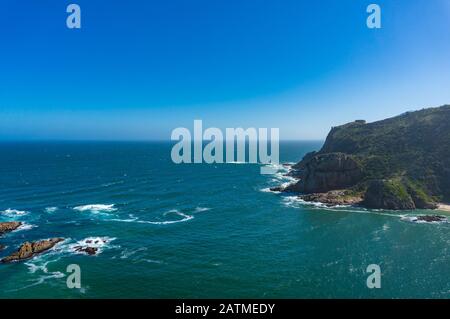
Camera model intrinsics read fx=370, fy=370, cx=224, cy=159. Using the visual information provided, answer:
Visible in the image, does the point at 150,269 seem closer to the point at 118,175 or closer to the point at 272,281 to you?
the point at 272,281

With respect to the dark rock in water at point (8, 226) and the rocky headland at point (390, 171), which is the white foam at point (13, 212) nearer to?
the dark rock in water at point (8, 226)

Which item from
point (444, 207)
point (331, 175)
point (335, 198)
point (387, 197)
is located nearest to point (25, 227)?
point (335, 198)

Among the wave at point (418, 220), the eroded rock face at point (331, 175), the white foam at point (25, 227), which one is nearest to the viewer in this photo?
the white foam at point (25, 227)

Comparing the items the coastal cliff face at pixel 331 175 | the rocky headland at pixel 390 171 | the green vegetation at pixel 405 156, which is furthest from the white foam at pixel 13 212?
the green vegetation at pixel 405 156

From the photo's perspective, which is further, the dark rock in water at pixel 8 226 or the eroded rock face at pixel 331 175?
the eroded rock face at pixel 331 175

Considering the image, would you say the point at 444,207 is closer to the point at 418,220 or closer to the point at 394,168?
the point at 418,220
